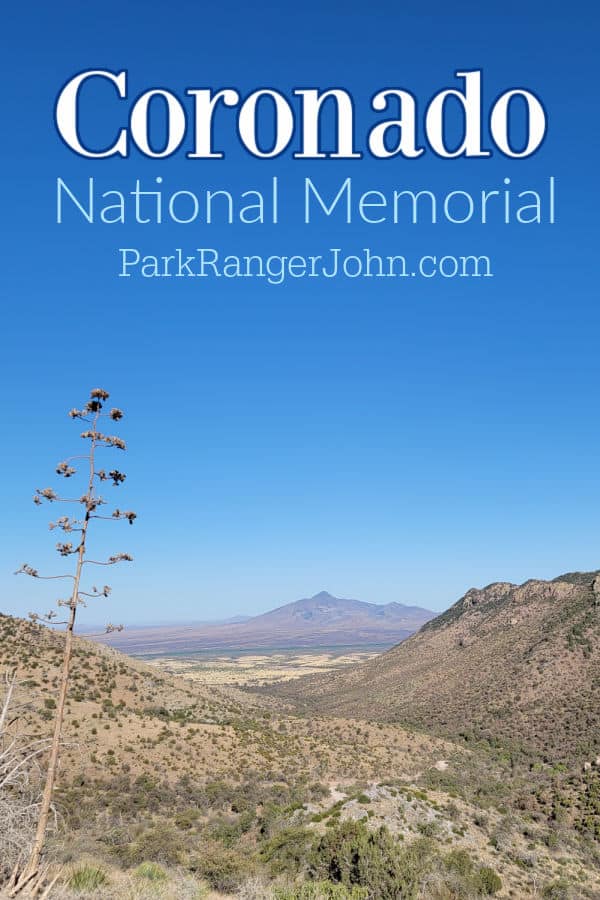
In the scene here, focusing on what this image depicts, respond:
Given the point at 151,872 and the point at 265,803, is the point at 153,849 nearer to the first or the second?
the point at 151,872

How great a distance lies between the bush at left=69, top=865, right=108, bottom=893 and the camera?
14945 millimetres

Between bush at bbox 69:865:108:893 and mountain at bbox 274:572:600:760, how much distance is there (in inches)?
1719

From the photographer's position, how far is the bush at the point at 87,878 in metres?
14.9

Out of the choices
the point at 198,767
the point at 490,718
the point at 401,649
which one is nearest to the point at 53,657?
the point at 198,767

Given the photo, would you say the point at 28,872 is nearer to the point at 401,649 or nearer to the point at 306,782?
the point at 306,782

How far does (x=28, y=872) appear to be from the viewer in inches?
359

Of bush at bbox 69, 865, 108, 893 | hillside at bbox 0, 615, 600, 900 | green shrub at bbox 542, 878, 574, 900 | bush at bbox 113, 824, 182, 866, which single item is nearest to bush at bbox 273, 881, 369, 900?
hillside at bbox 0, 615, 600, 900

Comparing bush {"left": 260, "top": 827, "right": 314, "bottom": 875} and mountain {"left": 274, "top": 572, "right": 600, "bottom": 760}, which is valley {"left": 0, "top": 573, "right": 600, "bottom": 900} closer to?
bush {"left": 260, "top": 827, "right": 314, "bottom": 875}

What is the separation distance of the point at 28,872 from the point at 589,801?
117 ft

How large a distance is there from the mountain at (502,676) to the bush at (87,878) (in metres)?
43.7

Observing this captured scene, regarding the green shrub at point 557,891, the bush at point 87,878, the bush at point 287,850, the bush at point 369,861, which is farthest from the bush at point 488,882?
the bush at point 87,878

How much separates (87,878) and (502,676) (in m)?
66.9

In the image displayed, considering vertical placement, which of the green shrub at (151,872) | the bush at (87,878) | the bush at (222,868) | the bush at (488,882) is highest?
the bush at (87,878)

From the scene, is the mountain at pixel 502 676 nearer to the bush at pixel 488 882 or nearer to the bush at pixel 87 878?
the bush at pixel 488 882
